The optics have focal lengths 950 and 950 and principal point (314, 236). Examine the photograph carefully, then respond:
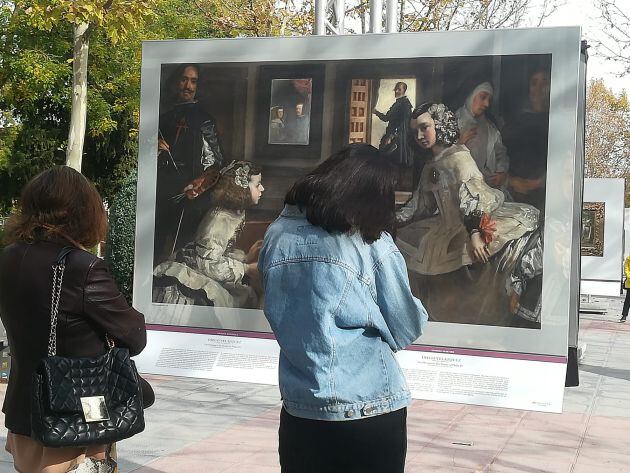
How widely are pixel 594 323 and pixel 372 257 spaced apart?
54.5ft

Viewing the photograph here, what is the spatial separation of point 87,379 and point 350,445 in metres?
0.85

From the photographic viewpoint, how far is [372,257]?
9.21 ft

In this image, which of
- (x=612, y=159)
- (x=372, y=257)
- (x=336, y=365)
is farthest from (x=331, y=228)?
(x=612, y=159)

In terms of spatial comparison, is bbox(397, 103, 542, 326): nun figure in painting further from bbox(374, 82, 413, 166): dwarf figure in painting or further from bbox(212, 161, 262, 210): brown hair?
bbox(212, 161, 262, 210): brown hair

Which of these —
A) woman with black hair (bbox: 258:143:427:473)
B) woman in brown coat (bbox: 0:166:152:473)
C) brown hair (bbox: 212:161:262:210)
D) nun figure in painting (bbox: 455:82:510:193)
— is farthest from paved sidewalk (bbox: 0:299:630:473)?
woman with black hair (bbox: 258:143:427:473)

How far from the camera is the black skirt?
9.14 ft

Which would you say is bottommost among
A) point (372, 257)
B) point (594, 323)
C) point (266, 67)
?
point (594, 323)

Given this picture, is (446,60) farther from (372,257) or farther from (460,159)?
(372,257)

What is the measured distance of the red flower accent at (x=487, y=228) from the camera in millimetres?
5969

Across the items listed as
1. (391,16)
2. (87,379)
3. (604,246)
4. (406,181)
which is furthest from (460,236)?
(604,246)

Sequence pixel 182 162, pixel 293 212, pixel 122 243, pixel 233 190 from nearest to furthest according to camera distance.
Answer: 1. pixel 293 212
2. pixel 233 190
3. pixel 182 162
4. pixel 122 243

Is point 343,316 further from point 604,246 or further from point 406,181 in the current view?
point 604,246

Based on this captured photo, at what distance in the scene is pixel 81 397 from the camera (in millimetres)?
2939

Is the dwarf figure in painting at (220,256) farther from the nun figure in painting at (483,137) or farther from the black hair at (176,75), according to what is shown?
the nun figure in painting at (483,137)
